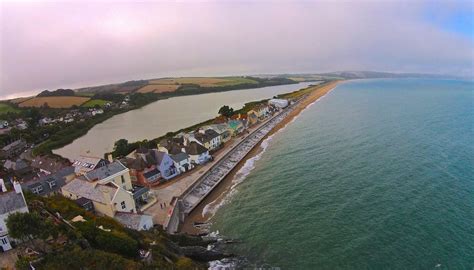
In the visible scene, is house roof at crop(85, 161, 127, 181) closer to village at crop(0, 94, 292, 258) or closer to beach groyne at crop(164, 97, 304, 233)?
village at crop(0, 94, 292, 258)

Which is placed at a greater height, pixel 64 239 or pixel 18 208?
pixel 18 208

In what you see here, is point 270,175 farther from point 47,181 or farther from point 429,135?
point 429,135

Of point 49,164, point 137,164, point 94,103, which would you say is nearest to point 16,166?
point 49,164

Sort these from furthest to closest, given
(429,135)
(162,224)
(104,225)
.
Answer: (429,135) → (162,224) → (104,225)

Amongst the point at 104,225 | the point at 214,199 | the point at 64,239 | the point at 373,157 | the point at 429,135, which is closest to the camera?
the point at 64,239

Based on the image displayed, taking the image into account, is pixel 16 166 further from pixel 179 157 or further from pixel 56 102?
pixel 56 102

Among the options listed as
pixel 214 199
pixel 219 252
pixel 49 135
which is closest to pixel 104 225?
pixel 219 252

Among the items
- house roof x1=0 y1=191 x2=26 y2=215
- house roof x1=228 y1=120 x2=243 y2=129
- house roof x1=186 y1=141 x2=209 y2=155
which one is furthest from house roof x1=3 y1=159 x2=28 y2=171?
house roof x1=228 y1=120 x2=243 y2=129

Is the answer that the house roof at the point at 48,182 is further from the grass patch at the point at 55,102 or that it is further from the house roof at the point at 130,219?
the grass patch at the point at 55,102
